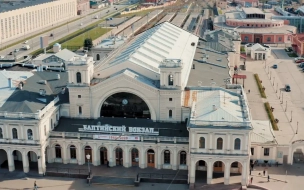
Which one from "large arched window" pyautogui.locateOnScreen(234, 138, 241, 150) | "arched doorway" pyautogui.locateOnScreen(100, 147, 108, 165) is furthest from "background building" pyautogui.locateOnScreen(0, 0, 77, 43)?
"large arched window" pyautogui.locateOnScreen(234, 138, 241, 150)

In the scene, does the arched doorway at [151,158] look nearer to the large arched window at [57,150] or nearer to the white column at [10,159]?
the large arched window at [57,150]

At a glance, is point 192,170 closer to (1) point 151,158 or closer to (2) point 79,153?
(1) point 151,158

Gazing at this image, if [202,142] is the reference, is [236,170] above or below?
below

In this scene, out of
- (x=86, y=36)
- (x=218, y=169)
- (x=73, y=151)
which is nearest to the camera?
(x=218, y=169)

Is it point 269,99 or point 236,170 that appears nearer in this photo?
point 236,170

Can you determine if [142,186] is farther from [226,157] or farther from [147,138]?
[226,157]

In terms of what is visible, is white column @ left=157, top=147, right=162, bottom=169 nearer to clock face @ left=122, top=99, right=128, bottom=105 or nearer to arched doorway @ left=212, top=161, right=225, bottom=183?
arched doorway @ left=212, top=161, right=225, bottom=183

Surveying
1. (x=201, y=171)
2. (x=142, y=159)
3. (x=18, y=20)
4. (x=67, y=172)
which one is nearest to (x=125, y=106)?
(x=142, y=159)

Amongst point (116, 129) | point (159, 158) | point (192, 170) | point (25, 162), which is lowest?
point (25, 162)
